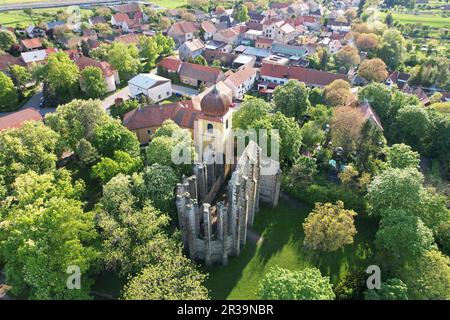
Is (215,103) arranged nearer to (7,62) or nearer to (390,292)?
(390,292)

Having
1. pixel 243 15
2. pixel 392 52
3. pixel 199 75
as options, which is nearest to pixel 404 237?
pixel 199 75

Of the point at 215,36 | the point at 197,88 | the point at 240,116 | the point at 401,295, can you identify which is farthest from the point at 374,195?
the point at 215,36

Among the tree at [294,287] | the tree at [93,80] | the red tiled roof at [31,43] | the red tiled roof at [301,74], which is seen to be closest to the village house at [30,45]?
the red tiled roof at [31,43]

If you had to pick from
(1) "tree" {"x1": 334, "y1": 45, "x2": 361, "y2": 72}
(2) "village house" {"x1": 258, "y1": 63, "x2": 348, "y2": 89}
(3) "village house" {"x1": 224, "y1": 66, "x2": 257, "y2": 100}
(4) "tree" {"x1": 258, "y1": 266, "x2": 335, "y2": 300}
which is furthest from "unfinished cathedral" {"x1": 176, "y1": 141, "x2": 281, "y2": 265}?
(1) "tree" {"x1": 334, "y1": 45, "x2": 361, "y2": 72}

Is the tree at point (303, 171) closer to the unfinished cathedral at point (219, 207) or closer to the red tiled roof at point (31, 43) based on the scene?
the unfinished cathedral at point (219, 207)

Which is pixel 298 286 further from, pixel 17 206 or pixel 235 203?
pixel 17 206

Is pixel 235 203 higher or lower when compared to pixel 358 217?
higher

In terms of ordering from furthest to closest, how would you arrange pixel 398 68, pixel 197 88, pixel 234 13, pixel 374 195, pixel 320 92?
pixel 234 13 → pixel 398 68 → pixel 197 88 → pixel 320 92 → pixel 374 195
